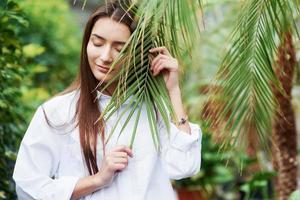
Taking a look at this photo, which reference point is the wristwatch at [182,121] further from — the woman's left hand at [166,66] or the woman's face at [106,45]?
the woman's face at [106,45]

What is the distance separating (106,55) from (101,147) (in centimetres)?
35

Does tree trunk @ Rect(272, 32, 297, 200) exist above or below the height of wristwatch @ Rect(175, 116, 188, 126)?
below

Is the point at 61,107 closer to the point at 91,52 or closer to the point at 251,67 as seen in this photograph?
the point at 91,52

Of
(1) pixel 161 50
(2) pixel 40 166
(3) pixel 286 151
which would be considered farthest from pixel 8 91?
(3) pixel 286 151

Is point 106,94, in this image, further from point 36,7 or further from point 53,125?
point 36,7

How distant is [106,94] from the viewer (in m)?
3.23

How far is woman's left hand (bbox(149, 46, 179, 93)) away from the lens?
3119mm

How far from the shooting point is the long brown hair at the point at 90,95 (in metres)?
3.09

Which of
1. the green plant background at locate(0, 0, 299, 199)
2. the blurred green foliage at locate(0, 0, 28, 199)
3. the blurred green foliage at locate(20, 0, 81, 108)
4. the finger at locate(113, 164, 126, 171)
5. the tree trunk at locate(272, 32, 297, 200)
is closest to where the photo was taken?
the finger at locate(113, 164, 126, 171)

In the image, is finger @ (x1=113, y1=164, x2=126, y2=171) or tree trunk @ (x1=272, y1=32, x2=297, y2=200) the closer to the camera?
finger @ (x1=113, y1=164, x2=126, y2=171)

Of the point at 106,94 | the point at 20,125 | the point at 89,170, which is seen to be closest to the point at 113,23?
the point at 106,94

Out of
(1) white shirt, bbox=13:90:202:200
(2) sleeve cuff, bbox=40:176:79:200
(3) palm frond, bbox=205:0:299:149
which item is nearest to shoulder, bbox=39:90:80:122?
(1) white shirt, bbox=13:90:202:200

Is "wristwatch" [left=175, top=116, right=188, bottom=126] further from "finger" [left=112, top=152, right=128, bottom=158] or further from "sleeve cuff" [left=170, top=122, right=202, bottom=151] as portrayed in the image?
"finger" [left=112, top=152, right=128, bottom=158]

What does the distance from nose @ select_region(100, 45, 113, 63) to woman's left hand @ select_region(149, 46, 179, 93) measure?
0.16m
